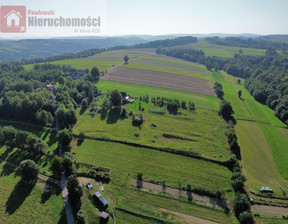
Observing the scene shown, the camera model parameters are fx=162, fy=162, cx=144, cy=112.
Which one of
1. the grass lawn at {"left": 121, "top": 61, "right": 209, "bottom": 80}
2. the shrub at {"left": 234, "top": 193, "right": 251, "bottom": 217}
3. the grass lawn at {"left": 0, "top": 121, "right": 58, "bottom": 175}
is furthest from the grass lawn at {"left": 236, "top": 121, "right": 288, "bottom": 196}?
the grass lawn at {"left": 121, "top": 61, "right": 209, "bottom": 80}

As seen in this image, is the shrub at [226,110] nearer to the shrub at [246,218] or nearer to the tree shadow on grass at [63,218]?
the shrub at [246,218]

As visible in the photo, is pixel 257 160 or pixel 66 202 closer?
pixel 66 202

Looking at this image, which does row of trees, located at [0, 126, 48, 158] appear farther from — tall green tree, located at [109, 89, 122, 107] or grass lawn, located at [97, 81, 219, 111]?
grass lawn, located at [97, 81, 219, 111]

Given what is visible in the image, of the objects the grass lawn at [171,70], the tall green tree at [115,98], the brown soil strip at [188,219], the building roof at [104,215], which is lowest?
the brown soil strip at [188,219]

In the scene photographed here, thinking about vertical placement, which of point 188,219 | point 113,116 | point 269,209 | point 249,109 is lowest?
point 188,219

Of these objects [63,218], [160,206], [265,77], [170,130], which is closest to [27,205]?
[63,218]

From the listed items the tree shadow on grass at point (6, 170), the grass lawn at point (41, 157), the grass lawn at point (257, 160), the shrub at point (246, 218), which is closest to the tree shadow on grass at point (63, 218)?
the grass lawn at point (41, 157)

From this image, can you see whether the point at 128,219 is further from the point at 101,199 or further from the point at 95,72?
the point at 95,72
